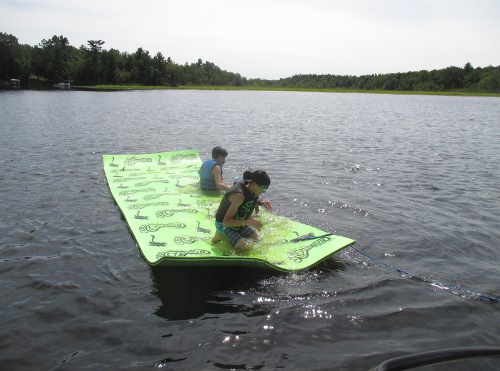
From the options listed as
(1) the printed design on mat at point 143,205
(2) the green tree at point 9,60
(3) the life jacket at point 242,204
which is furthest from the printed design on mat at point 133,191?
(2) the green tree at point 9,60

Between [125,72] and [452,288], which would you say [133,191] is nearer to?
[452,288]

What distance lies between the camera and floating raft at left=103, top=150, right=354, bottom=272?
6.87 m

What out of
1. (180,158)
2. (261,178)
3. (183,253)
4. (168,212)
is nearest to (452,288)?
(261,178)

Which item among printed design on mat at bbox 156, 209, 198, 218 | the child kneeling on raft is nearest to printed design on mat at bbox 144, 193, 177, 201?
printed design on mat at bbox 156, 209, 198, 218

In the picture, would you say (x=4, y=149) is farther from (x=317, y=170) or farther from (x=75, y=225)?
(x=317, y=170)

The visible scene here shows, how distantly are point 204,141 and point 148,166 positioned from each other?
9.58 m

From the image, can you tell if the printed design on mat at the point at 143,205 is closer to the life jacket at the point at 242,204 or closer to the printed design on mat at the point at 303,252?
the life jacket at the point at 242,204

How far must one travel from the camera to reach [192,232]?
26.4 ft

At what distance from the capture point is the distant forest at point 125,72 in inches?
3814

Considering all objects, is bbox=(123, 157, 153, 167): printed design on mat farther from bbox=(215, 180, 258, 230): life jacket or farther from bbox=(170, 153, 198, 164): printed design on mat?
bbox=(215, 180, 258, 230): life jacket

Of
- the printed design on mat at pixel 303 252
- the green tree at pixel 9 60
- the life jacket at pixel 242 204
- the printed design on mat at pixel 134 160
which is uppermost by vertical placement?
the green tree at pixel 9 60

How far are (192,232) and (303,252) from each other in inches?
83.3

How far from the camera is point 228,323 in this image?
588 centimetres

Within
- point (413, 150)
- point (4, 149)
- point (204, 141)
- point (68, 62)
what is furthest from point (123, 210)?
point (68, 62)
